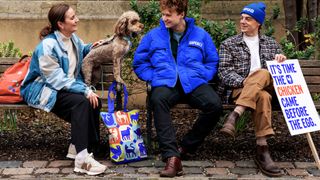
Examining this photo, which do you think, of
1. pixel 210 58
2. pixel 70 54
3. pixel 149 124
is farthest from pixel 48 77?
pixel 210 58

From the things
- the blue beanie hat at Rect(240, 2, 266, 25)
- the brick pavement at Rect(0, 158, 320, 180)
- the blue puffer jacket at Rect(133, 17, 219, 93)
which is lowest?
the brick pavement at Rect(0, 158, 320, 180)

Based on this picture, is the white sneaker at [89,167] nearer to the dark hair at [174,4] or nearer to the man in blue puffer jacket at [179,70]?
the man in blue puffer jacket at [179,70]

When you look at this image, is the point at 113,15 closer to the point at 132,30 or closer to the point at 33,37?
the point at 33,37

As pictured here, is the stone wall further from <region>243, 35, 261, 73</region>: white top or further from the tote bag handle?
the tote bag handle

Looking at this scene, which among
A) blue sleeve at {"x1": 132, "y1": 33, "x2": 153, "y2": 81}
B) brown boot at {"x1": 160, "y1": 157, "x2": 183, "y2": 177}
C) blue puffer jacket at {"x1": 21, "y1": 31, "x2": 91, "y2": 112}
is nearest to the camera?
brown boot at {"x1": 160, "y1": 157, "x2": 183, "y2": 177}

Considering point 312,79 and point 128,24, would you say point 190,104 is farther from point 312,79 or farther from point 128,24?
point 312,79

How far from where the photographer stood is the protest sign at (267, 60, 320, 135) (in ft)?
17.7

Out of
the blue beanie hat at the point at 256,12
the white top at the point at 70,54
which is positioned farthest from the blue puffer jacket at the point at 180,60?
the white top at the point at 70,54

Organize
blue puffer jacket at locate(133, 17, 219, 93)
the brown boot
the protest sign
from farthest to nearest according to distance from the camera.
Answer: blue puffer jacket at locate(133, 17, 219, 93)
the protest sign
the brown boot

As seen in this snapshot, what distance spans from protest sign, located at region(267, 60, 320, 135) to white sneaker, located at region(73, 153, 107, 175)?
1.72 m

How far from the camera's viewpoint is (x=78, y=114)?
5.25 meters

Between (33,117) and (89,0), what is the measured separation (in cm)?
208

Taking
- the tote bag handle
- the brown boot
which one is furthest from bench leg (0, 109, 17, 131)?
the brown boot

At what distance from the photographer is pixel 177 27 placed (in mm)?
5664
